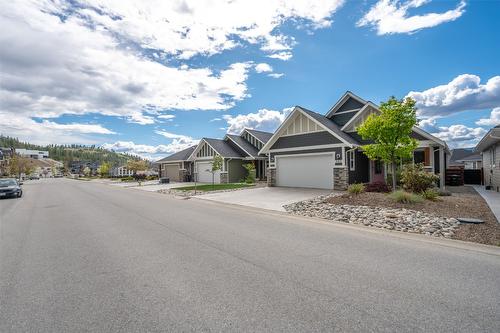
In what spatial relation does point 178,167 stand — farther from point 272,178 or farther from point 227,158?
point 272,178

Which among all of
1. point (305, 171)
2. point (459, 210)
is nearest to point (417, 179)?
point (459, 210)

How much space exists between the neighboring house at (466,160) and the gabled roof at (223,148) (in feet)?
103

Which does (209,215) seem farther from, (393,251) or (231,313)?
(231,313)

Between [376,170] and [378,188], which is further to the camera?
[376,170]

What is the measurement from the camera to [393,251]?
5.62 metres

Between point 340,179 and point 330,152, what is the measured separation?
195 centimetres

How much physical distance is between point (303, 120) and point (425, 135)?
7.73 meters

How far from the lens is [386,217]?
8727 millimetres

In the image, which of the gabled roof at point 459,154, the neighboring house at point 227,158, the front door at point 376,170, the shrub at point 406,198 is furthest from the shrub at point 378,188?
the gabled roof at point 459,154

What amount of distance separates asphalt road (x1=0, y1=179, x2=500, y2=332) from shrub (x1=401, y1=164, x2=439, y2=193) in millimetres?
5736

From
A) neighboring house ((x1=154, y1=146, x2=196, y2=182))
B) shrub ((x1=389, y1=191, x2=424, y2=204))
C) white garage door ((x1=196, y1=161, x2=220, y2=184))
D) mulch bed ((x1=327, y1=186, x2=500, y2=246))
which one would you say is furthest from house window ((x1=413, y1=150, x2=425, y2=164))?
neighboring house ((x1=154, y1=146, x2=196, y2=182))

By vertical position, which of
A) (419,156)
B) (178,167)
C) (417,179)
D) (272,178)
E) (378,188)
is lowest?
(378,188)

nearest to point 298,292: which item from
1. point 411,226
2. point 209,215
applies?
point 411,226

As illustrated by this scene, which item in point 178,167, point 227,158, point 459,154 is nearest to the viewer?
point 227,158
